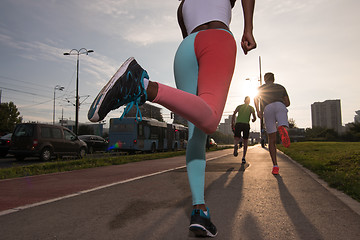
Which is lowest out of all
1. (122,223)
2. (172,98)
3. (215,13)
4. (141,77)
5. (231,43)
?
(122,223)

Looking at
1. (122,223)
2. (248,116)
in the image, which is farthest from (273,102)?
(122,223)

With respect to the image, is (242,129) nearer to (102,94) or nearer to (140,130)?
(102,94)

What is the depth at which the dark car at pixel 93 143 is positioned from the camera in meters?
22.8

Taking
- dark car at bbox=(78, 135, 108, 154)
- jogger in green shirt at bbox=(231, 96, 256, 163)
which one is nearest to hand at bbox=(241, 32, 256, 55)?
jogger in green shirt at bbox=(231, 96, 256, 163)

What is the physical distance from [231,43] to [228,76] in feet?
0.79

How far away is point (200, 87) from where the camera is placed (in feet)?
6.07

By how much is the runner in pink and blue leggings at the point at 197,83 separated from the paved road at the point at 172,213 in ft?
1.62

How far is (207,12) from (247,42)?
40cm

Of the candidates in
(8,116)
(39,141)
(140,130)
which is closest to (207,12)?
(39,141)

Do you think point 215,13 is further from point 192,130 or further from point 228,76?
point 192,130

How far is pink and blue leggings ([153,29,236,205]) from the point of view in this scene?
1.57 metres

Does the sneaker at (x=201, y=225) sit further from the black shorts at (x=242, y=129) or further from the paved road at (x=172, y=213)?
the black shorts at (x=242, y=129)

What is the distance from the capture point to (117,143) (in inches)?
867

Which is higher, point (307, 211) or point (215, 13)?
point (215, 13)
